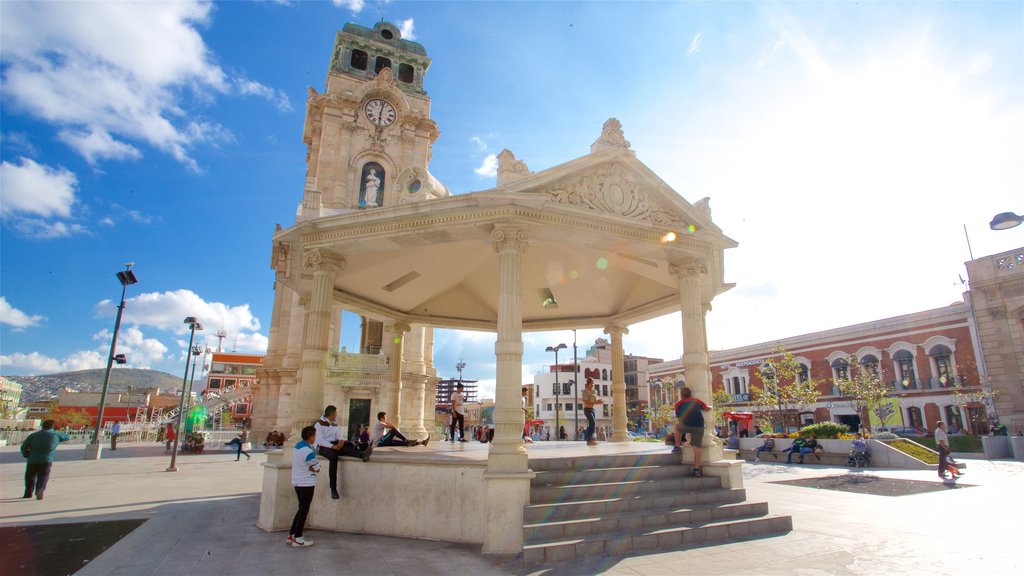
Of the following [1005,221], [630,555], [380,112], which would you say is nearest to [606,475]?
[630,555]

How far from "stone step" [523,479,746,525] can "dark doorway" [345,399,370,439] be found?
88.2 ft

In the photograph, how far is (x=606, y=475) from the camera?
8406 millimetres

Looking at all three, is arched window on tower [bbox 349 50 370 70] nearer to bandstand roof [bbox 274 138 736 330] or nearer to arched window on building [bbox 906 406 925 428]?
bandstand roof [bbox 274 138 736 330]

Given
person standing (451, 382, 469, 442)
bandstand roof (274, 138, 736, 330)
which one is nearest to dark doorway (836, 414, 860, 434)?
bandstand roof (274, 138, 736, 330)

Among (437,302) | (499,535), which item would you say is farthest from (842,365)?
(499,535)

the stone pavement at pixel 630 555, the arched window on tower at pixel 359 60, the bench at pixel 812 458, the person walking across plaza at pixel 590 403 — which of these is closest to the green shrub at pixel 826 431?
the bench at pixel 812 458

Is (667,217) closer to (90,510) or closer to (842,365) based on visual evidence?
(90,510)

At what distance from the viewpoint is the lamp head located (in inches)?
335

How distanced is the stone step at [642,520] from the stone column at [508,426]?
0.35 meters

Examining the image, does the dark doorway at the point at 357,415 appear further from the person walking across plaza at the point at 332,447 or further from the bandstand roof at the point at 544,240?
the person walking across plaza at the point at 332,447

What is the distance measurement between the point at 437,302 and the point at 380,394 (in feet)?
63.3

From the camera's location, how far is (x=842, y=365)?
133ft

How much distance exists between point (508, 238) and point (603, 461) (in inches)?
167

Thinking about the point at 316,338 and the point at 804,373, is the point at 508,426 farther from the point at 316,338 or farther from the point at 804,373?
the point at 804,373
